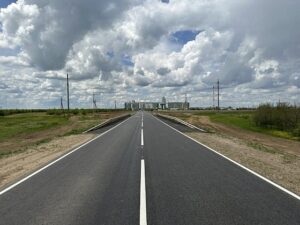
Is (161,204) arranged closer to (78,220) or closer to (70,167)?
(78,220)

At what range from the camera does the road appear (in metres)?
5.94

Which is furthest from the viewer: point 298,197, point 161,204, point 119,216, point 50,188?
point 50,188

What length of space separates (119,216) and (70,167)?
595 centimetres

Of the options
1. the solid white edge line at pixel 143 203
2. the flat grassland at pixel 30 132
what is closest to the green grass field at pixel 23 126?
the flat grassland at pixel 30 132

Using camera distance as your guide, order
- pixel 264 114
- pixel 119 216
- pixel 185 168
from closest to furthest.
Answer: pixel 119 216 < pixel 185 168 < pixel 264 114

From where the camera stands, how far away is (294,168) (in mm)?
11906

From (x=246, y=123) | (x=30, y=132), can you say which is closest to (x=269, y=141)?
(x=246, y=123)

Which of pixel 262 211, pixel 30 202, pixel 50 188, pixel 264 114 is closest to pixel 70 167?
pixel 50 188

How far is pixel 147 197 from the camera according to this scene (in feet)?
24.0

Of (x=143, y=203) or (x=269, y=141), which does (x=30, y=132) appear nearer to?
(x=269, y=141)

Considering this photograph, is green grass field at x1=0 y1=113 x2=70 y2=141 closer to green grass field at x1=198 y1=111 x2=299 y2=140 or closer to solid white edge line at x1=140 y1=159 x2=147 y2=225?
green grass field at x1=198 y1=111 x2=299 y2=140

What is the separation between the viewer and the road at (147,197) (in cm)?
594

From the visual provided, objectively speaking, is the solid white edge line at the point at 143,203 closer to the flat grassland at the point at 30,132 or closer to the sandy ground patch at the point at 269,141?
the flat grassland at the point at 30,132

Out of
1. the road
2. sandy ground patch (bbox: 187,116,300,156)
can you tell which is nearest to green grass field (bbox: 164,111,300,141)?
sandy ground patch (bbox: 187,116,300,156)
